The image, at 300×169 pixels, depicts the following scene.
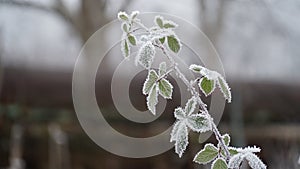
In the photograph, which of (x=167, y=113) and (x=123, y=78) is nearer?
(x=123, y=78)

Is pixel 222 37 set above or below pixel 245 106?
above

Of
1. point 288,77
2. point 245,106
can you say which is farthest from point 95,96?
point 288,77

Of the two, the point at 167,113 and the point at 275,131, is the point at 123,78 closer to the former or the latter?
the point at 167,113

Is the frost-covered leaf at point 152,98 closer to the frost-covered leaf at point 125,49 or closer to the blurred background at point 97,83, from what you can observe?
the frost-covered leaf at point 125,49

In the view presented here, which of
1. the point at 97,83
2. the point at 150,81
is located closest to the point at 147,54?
the point at 150,81

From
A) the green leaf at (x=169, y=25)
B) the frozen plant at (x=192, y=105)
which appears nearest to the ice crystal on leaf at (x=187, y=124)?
the frozen plant at (x=192, y=105)

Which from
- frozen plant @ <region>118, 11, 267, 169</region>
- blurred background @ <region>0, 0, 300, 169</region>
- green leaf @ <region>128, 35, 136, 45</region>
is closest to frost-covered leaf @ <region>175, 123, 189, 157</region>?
frozen plant @ <region>118, 11, 267, 169</region>

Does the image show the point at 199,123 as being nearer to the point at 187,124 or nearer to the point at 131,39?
the point at 187,124
